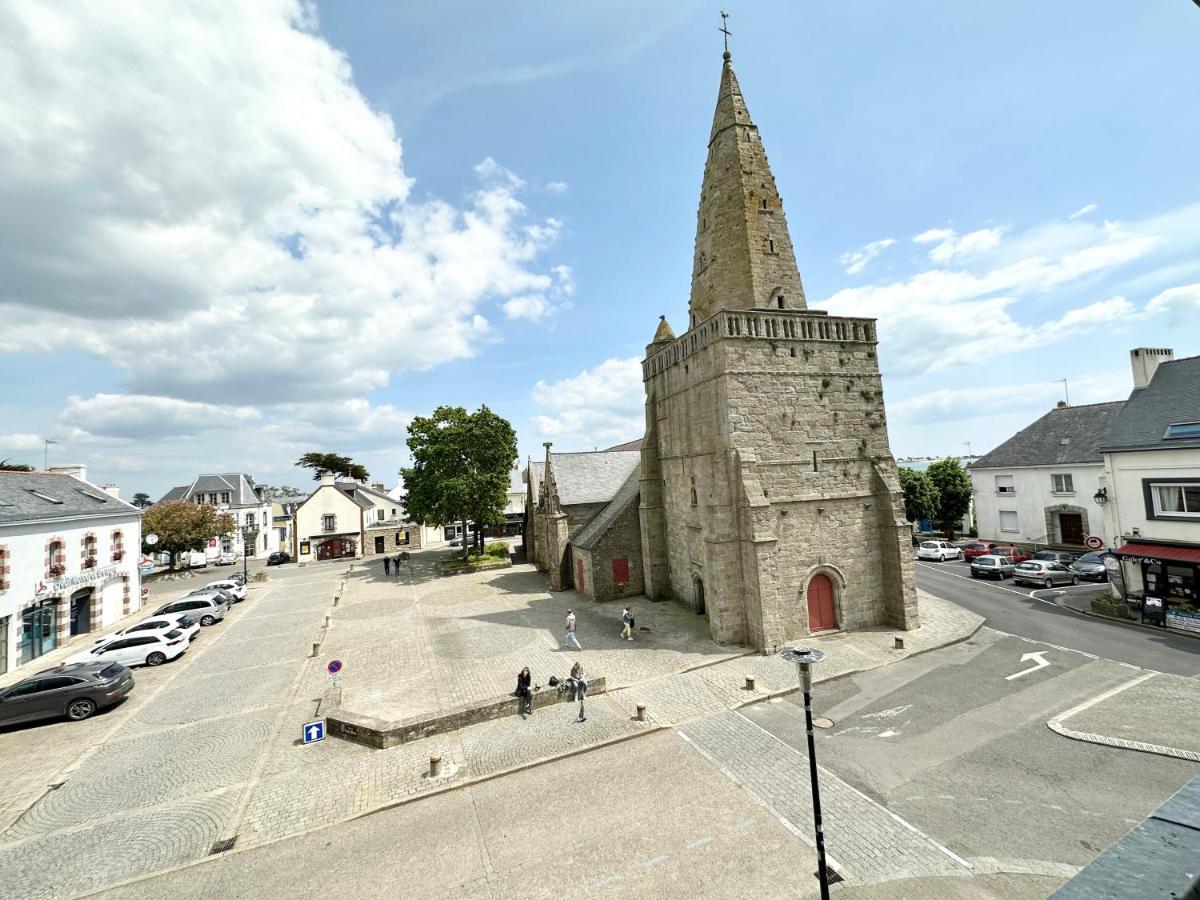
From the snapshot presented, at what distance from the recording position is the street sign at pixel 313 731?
13.0 metres

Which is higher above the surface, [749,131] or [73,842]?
[749,131]

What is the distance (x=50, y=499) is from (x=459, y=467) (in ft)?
66.7

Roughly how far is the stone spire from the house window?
53.4 feet

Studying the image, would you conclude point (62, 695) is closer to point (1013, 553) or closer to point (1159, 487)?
point (1159, 487)

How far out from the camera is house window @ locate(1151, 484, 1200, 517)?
19.8 meters

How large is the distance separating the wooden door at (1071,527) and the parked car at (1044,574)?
917 centimetres

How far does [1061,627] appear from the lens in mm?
19812

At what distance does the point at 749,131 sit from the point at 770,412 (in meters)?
11.3

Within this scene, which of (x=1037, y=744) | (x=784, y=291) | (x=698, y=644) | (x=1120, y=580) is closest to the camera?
(x=1037, y=744)

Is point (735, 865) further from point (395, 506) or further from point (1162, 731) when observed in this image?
point (395, 506)

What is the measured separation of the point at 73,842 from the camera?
9.86 metres

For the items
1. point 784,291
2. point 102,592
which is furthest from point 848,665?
point 102,592

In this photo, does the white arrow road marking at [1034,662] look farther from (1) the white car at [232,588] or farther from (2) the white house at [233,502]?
(2) the white house at [233,502]

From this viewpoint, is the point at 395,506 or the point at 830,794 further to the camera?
the point at 395,506
